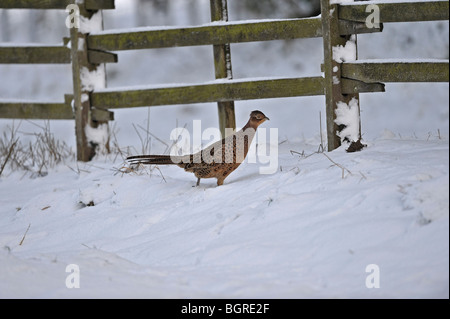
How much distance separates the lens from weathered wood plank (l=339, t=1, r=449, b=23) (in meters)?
4.41

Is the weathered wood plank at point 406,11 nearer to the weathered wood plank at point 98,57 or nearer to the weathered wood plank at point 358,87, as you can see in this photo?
the weathered wood plank at point 358,87

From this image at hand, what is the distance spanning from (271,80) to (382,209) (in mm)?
2641

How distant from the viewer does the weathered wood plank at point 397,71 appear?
4492 millimetres

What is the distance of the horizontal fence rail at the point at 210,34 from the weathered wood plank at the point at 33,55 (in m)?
0.48

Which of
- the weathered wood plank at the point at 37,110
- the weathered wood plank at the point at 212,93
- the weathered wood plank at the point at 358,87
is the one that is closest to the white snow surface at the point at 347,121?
the weathered wood plank at the point at 358,87

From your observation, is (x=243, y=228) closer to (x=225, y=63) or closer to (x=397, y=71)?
(x=397, y=71)

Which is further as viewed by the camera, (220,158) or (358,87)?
(358,87)

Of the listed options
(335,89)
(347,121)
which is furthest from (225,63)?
(347,121)

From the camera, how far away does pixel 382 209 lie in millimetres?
3469

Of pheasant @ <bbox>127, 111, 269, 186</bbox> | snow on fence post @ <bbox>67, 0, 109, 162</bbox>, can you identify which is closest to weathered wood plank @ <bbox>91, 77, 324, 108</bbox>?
snow on fence post @ <bbox>67, 0, 109, 162</bbox>

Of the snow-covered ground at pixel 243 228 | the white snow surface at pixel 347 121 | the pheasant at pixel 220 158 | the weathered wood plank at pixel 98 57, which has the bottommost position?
Result: the snow-covered ground at pixel 243 228

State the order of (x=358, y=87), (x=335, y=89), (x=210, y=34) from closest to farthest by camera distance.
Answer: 1. (x=358, y=87)
2. (x=335, y=89)
3. (x=210, y=34)

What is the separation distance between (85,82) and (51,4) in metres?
0.90

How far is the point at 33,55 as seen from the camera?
7.04m
